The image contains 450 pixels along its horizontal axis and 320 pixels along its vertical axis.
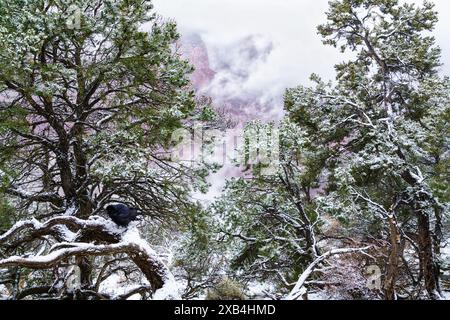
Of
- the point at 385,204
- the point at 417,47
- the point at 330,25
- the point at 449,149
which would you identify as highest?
the point at 330,25

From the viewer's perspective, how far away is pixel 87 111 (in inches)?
364

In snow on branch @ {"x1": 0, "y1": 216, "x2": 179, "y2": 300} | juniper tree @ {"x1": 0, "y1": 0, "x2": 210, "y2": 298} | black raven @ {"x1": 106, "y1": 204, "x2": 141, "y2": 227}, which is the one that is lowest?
snow on branch @ {"x1": 0, "y1": 216, "x2": 179, "y2": 300}

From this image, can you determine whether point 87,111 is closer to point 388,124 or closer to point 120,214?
point 120,214

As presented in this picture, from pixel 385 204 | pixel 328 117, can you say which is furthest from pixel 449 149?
pixel 328 117

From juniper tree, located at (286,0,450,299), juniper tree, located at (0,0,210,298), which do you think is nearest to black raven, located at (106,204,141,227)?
juniper tree, located at (0,0,210,298)

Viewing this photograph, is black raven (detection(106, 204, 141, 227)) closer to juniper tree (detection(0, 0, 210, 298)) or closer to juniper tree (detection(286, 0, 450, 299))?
juniper tree (detection(0, 0, 210, 298))

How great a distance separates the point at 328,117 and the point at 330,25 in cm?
353

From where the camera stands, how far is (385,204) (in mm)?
11586

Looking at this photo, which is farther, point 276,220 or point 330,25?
point 330,25

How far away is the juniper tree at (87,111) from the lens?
7.70 meters

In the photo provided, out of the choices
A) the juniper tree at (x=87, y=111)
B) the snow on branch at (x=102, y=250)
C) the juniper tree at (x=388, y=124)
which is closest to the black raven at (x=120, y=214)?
the snow on branch at (x=102, y=250)

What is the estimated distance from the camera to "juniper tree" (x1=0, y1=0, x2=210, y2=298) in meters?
7.70

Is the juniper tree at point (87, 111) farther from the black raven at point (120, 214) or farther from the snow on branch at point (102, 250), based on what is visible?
the black raven at point (120, 214)
